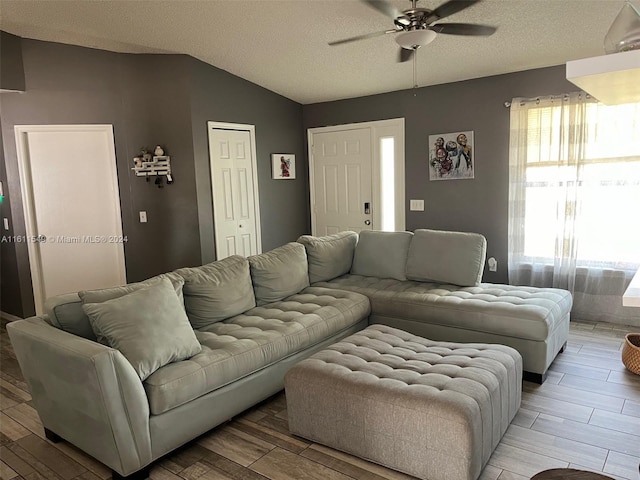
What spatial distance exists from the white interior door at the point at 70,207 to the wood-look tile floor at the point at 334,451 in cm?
195

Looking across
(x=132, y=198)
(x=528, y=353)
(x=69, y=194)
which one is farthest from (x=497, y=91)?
(x=69, y=194)

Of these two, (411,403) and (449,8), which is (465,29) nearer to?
(449,8)

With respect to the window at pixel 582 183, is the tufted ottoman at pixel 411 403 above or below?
below

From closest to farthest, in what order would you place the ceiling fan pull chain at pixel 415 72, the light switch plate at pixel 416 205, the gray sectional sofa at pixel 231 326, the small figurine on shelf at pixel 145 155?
the gray sectional sofa at pixel 231 326, the ceiling fan pull chain at pixel 415 72, the small figurine on shelf at pixel 145 155, the light switch plate at pixel 416 205

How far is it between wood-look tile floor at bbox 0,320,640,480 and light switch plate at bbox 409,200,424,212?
2671mm

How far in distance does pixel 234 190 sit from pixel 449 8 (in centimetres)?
321

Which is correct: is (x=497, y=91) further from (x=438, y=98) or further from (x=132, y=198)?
(x=132, y=198)

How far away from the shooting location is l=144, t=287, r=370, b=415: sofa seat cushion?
2334 millimetres

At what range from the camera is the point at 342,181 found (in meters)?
6.06

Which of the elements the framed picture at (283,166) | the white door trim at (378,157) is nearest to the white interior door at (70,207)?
the framed picture at (283,166)

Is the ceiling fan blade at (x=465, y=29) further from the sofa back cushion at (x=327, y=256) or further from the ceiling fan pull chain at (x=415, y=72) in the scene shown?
the sofa back cushion at (x=327, y=256)

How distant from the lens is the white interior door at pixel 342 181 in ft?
19.2

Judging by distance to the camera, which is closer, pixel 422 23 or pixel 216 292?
pixel 422 23

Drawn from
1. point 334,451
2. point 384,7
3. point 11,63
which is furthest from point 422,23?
point 11,63
